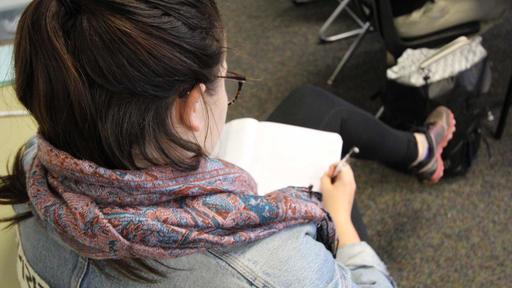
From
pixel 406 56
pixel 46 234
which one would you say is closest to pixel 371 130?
pixel 406 56

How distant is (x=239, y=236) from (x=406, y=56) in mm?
1075

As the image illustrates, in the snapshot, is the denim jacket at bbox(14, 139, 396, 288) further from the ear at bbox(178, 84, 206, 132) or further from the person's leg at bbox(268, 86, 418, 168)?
the person's leg at bbox(268, 86, 418, 168)

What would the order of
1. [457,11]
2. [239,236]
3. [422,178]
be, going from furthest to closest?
[422,178], [457,11], [239,236]

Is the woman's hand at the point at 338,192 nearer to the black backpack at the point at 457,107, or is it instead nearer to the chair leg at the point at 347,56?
the black backpack at the point at 457,107

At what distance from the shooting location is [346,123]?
48.8 inches

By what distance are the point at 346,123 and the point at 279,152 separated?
31 cm

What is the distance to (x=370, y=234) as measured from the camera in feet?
4.78

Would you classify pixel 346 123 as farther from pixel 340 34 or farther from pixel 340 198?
pixel 340 34

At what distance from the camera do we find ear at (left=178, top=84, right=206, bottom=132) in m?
0.51

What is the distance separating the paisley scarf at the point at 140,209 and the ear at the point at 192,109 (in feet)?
0.18

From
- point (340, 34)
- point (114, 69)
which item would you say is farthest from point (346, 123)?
point (340, 34)

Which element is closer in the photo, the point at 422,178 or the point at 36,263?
the point at 36,263

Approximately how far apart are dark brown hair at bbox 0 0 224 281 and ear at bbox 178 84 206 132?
0.01 m

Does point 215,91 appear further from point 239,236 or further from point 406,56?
point 406,56
